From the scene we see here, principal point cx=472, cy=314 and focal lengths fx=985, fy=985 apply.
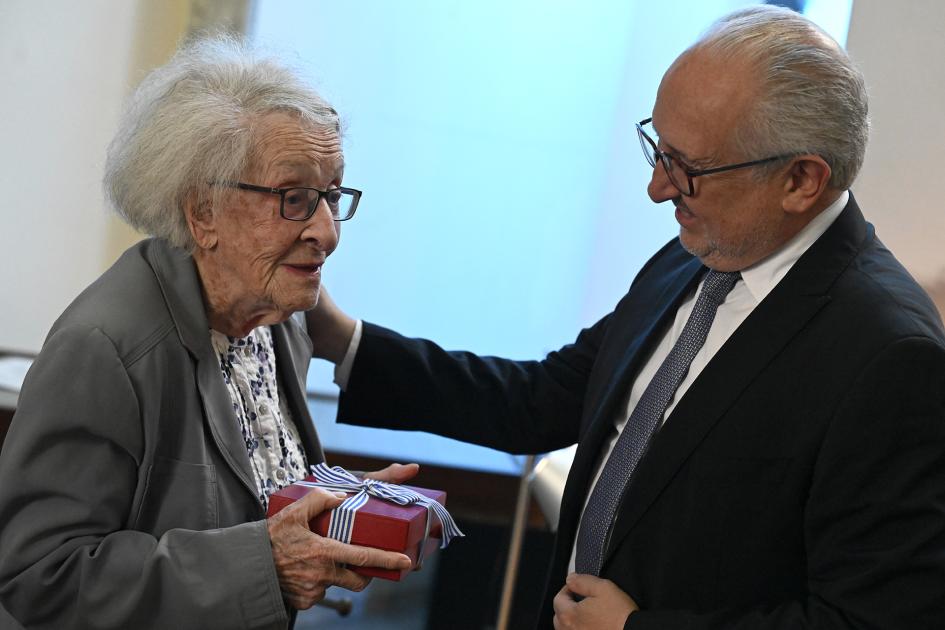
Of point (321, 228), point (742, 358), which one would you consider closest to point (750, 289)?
point (742, 358)

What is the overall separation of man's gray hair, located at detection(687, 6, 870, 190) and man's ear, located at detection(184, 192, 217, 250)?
0.87m

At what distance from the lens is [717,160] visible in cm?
161

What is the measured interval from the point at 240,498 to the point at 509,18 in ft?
8.48

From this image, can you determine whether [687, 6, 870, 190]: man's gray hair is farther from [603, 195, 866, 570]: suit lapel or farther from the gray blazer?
the gray blazer

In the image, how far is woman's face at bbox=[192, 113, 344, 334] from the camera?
1.61 metres

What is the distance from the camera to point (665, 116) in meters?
1.67

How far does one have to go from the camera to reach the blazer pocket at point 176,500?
5.01ft

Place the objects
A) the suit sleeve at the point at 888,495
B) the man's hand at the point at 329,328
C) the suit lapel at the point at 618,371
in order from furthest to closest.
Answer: the man's hand at the point at 329,328 → the suit lapel at the point at 618,371 → the suit sleeve at the point at 888,495

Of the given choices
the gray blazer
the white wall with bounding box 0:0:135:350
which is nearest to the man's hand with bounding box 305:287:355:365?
the gray blazer

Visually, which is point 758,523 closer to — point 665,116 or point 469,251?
point 665,116

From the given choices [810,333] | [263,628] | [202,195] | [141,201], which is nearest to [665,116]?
[810,333]

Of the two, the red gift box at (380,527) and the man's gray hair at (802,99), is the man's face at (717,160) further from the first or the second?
the red gift box at (380,527)

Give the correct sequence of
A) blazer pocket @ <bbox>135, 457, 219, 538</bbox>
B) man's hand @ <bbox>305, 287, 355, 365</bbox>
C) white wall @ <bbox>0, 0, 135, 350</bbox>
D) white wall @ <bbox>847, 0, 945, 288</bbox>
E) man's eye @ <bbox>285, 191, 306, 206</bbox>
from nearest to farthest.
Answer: blazer pocket @ <bbox>135, 457, 219, 538</bbox> → man's eye @ <bbox>285, 191, 306, 206</bbox> → man's hand @ <bbox>305, 287, 355, 365</bbox> → white wall @ <bbox>847, 0, 945, 288</bbox> → white wall @ <bbox>0, 0, 135, 350</bbox>

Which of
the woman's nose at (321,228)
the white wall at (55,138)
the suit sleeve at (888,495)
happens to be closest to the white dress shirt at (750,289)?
the suit sleeve at (888,495)
